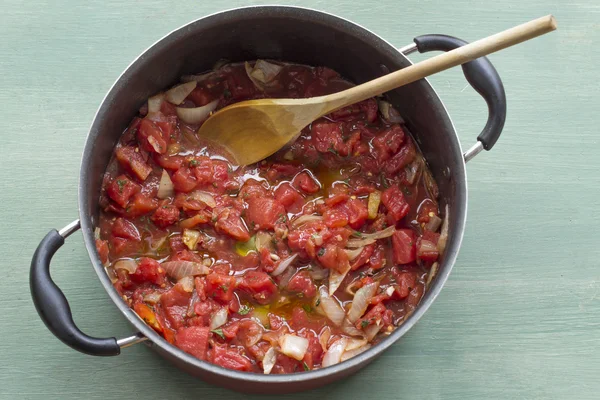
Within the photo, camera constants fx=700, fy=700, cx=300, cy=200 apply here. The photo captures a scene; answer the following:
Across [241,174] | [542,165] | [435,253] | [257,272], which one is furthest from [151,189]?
[542,165]

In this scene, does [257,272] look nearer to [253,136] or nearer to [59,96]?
[253,136]

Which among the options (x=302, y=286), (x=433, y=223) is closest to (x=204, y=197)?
(x=302, y=286)

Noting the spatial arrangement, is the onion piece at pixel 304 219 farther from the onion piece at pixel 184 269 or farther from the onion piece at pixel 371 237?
the onion piece at pixel 184 269

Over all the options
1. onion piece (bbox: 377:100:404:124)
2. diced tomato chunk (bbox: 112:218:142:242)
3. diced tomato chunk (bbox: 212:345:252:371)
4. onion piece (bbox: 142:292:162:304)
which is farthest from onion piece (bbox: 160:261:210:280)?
onion piece (bbox: 377:100:404:124)

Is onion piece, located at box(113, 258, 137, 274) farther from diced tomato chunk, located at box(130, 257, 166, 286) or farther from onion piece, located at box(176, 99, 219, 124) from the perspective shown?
onion piece, located at box(176, 99, 219, 124)

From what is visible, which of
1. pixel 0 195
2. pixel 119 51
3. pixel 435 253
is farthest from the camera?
pixel 119 51

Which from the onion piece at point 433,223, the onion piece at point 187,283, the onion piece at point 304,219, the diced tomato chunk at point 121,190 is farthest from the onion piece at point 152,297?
the onion piece at point 433,223

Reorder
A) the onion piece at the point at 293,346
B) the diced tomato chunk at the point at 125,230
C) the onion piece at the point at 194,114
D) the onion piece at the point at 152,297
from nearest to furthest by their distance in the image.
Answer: the onion piece at the point at 293,346 → the onion piece at the point at 152,297 → the diced tomato chunk at the point at 125,230 → the onion piece at the point at 194,114
